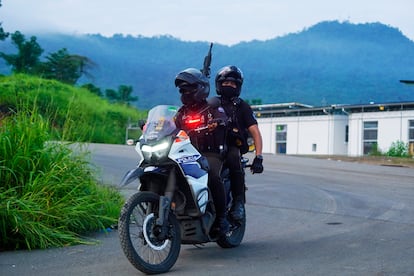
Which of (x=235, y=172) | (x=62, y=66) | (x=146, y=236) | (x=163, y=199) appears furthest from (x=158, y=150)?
(x=62, y=66)

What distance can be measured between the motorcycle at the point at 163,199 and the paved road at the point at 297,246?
0.24 m

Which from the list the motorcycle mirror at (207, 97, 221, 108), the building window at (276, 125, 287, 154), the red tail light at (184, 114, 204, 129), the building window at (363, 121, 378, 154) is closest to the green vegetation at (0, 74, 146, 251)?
the red tail light at (184, 114, 204, 129)

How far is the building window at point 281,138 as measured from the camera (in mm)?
46781

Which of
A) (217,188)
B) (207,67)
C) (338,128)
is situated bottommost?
(217,188)

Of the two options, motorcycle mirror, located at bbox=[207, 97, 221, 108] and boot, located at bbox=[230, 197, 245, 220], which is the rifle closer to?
motorcycle mirror, located at bbox=[207, 97, 221, 108]

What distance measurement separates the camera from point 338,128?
44500mm

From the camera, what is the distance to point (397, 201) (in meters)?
12.6

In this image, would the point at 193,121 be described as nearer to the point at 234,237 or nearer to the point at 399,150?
the point at 234,237

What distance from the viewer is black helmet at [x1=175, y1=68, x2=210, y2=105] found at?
7.05m

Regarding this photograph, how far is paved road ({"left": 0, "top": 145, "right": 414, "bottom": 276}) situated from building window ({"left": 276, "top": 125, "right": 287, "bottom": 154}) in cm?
3230

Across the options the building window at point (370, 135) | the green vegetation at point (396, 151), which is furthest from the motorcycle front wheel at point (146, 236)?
the building window at point (370, 135)

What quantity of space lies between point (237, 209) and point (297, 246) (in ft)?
2.67

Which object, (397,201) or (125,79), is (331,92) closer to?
(125,79)

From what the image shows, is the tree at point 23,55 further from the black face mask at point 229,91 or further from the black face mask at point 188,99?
the black face mask at point 188,99
